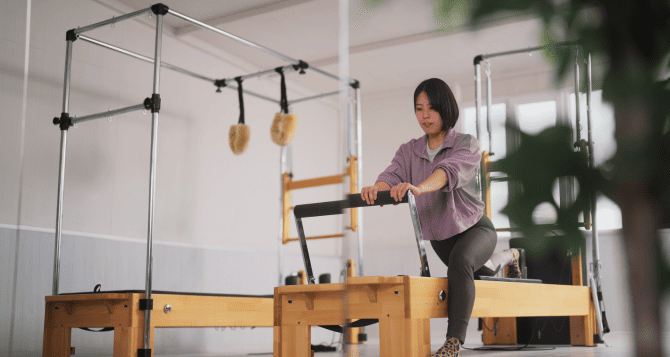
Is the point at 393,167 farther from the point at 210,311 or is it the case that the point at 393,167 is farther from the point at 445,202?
the point at 210,311

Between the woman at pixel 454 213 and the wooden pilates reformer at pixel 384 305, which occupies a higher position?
the woman at pixel 454 213

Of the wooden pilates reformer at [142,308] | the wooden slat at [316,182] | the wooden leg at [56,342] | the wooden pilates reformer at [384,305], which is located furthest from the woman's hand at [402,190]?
the wooden slat at [316,182]

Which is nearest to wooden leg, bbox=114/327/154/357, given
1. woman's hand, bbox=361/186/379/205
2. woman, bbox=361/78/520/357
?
woman, bbox=361/78/520/357

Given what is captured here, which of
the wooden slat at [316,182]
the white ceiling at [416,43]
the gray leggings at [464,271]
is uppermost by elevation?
the wooden slat at [316,182]

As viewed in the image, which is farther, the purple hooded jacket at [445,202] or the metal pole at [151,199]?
the metal pole at [151,199]

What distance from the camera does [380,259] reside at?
26.0 inches

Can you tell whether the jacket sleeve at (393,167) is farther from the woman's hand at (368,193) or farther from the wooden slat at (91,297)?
the wooden slat at (91,297)

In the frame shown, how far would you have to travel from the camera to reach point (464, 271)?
1930 mm

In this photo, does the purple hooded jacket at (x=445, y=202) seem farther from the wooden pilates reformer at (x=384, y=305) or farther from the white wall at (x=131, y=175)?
the white wall at (x=131, y=175)

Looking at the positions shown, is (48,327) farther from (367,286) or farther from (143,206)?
(367,286)

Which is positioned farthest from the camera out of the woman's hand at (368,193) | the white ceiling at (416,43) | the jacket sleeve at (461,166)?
the jacket sleeve at (461,166)

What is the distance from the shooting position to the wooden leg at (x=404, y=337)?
181cm

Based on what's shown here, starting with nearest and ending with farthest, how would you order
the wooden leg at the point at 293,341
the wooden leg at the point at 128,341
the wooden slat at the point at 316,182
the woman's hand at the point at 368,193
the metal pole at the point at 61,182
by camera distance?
the woman's hand at the point at 368,193 < the wooden leg at the point at 293,341 < the wooden leg at the point at 128,341 < the metal pole at the point at 61,182 < the wooden slat at the point at 316,182

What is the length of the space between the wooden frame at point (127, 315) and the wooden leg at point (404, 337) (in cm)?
127
